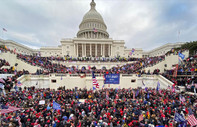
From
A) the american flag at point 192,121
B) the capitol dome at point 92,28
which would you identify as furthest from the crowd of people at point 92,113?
the capitol dome at point 92,28

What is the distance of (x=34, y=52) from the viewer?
74000 millimetres

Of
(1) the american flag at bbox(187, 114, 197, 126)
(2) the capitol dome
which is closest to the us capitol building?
(2) the capitol dome

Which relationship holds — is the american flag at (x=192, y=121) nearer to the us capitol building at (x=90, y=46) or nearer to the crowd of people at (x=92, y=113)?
the crowd of people at (x=92, y=113)

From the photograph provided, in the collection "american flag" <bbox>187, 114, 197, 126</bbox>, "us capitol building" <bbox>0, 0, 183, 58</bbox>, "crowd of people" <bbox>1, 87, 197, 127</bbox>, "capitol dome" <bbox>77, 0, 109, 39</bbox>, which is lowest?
"crowd of people" <bbox>1, 87, 197, 127</bbox>

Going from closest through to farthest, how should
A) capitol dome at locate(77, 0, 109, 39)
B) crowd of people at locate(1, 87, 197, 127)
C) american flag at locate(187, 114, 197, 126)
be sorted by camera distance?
american flag at locate(187, 114, 197, 126), crowd of people at locate(1, 87, 197, 127), capitol dome at locate(77, 0, 109, 39)

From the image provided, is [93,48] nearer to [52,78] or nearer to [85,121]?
[52,78]

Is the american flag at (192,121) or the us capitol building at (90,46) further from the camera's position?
the us capitol building at (90,46)

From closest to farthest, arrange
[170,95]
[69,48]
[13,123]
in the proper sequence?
[13,123] → [170,95] → [69,48]

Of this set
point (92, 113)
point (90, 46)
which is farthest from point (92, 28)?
point (92, 113)

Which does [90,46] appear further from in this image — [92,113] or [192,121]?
[192,121]

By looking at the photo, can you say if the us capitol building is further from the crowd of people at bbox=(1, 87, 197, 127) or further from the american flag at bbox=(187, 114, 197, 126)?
the american flag at bbox=(187, 114, 197, 126)

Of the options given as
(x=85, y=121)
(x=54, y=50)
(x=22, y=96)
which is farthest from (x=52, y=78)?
(x=54, y=50)

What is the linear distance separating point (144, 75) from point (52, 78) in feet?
68.2

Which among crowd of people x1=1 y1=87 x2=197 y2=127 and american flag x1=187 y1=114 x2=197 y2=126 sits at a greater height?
american flag x1=187 y1=114 x2=197 y2=126
